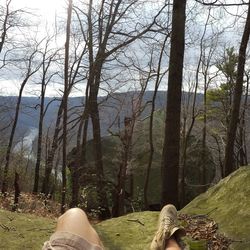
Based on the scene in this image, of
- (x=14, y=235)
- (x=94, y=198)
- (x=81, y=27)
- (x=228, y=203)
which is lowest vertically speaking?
(x=94, y=198)

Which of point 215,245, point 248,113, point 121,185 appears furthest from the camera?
point 248,113

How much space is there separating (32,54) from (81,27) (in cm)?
1188

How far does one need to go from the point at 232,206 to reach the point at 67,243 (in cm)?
394

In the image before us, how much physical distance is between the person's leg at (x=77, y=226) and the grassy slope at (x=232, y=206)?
2.86 meters

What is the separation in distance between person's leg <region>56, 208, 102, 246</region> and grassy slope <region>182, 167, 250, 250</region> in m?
2.86

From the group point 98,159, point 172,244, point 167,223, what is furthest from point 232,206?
point 98,159

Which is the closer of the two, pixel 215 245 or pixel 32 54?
pixel 215 245

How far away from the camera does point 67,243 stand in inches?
54.1

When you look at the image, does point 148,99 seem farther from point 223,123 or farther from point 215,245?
point 215,245

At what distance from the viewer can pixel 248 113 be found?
27.8 meters

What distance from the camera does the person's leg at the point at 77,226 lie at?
1509 millimetres

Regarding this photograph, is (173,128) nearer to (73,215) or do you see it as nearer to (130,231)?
(130,231)

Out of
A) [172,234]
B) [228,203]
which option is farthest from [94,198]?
[172,234]

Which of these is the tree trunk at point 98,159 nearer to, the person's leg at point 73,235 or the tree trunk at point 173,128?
the tree trunk at point 173,128
